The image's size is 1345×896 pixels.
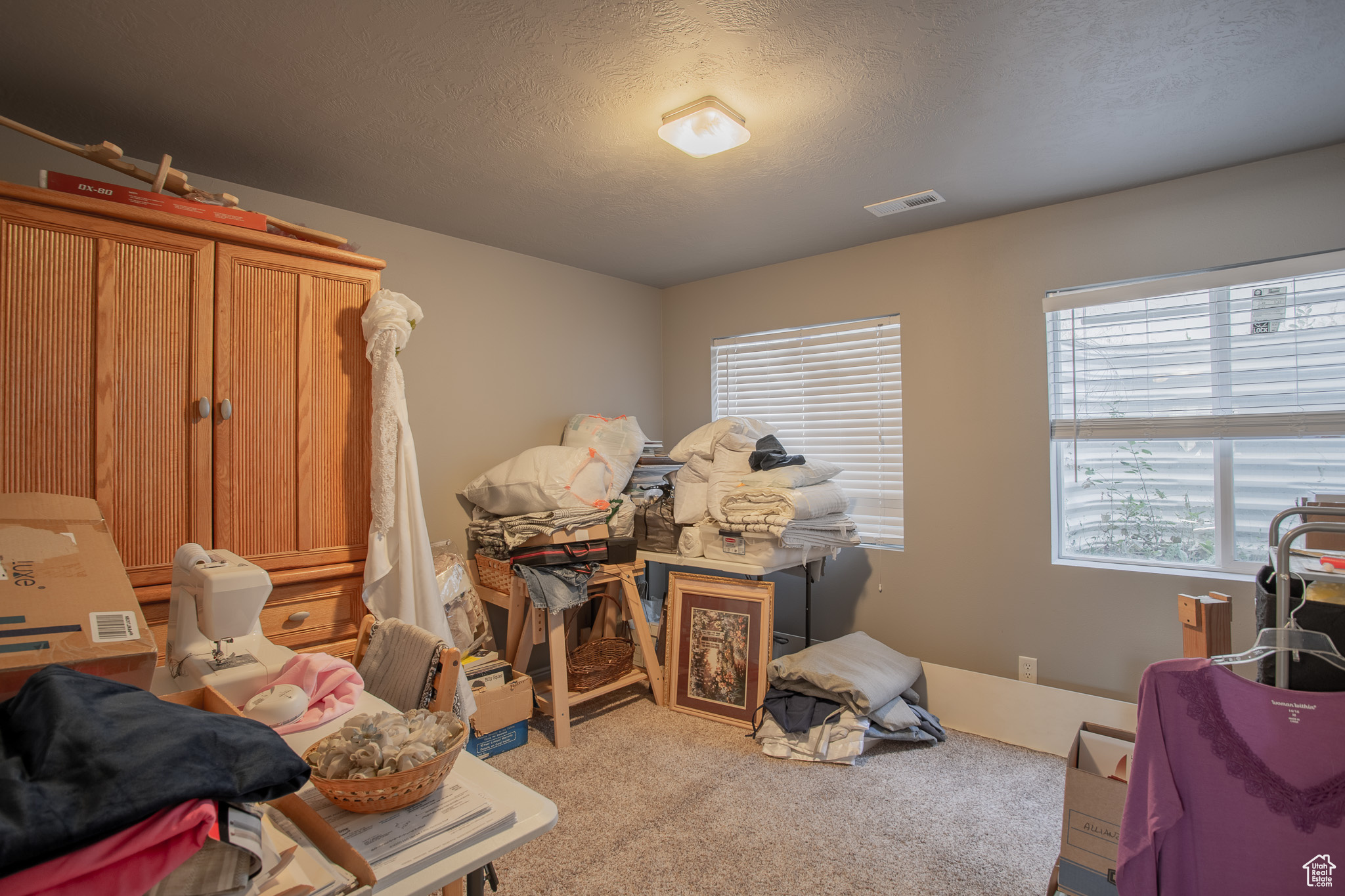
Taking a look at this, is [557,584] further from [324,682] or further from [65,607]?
[65,607]

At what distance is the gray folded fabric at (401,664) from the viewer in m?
1.56

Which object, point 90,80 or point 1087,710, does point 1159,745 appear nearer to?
point 1087,710

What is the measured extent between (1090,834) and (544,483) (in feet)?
7.63

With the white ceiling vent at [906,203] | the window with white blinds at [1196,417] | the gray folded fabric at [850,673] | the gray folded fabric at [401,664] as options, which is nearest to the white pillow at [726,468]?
the gray folded fabric at [850,673]

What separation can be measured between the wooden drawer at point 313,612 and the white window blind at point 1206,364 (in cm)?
302

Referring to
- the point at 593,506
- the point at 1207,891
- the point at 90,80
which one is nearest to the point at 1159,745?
the point at 1207,891

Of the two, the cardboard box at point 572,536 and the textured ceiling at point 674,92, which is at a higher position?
the textured ceiling at point 674,92

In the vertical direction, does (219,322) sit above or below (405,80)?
below

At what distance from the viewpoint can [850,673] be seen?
2.85 meters

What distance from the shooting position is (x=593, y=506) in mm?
3115

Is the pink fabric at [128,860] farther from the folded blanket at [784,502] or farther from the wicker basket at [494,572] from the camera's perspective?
the folded blanket at [784,502]

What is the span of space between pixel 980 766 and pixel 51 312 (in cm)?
355

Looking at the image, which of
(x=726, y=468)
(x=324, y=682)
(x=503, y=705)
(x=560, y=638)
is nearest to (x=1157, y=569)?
(x=726, y=468)

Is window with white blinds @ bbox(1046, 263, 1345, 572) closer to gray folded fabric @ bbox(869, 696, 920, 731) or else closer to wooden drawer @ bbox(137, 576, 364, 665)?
gray folded fabric @ bbox(869, 696, 920, 731)
